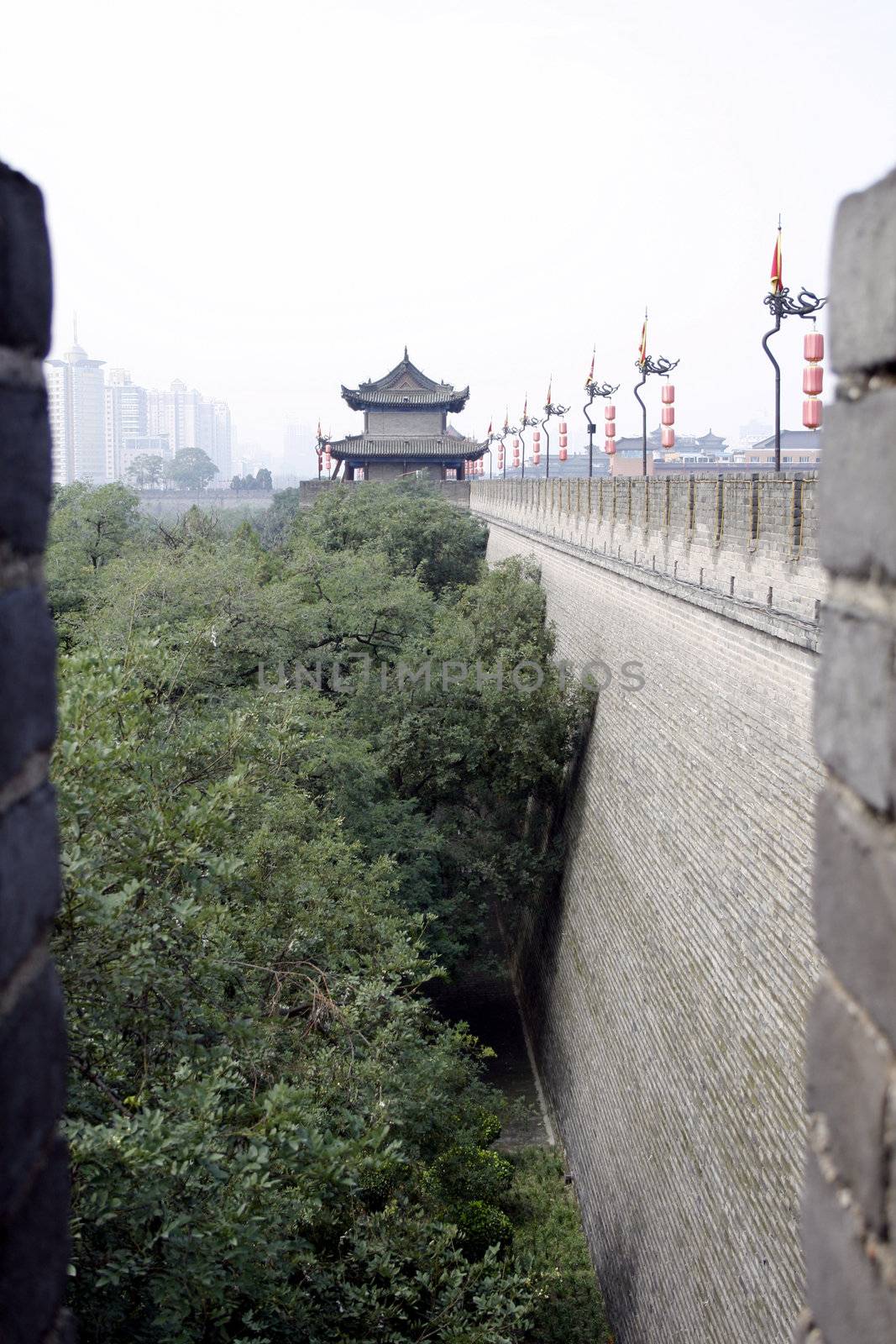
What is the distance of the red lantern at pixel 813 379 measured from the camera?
10.6 metres

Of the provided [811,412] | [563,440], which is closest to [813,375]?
[811,412]

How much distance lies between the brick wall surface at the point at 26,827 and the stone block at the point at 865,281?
0.94m

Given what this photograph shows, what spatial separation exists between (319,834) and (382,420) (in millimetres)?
32454

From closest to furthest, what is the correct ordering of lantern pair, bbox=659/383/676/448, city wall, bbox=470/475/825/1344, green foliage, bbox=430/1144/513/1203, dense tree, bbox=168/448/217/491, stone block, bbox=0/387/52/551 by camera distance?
stone block, bbox=0/387/52/551, city wall, bbox=470/475/825/1344, green foliage, bbox=430/1144/513/1203, lantern pair, bbox=659/383/676/448, dense tree, bbox=168/448/217/491

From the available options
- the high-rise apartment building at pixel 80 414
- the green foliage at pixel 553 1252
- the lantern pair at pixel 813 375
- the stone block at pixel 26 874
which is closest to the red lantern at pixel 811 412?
the lantern pair at pixel 813 375

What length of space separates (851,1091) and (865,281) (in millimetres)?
911

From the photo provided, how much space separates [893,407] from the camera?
1330 mm

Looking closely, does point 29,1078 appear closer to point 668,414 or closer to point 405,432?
point 668,414

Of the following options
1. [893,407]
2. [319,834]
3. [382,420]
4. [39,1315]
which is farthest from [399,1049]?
[382,420]

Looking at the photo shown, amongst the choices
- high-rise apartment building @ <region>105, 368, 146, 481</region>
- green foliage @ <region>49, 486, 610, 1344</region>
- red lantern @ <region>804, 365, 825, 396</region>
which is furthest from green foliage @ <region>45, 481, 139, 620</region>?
high-rise apartment building @ <region>105, 368, 146, 481</region>

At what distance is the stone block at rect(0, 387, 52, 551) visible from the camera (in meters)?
1.43

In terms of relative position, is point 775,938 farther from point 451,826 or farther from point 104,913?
point 451,826

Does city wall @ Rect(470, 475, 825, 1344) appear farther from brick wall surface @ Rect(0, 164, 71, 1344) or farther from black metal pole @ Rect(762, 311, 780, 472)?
brick wall surface @ Rect(0, 164, 71, 1344)

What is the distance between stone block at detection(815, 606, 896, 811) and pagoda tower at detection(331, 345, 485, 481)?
3846cm
